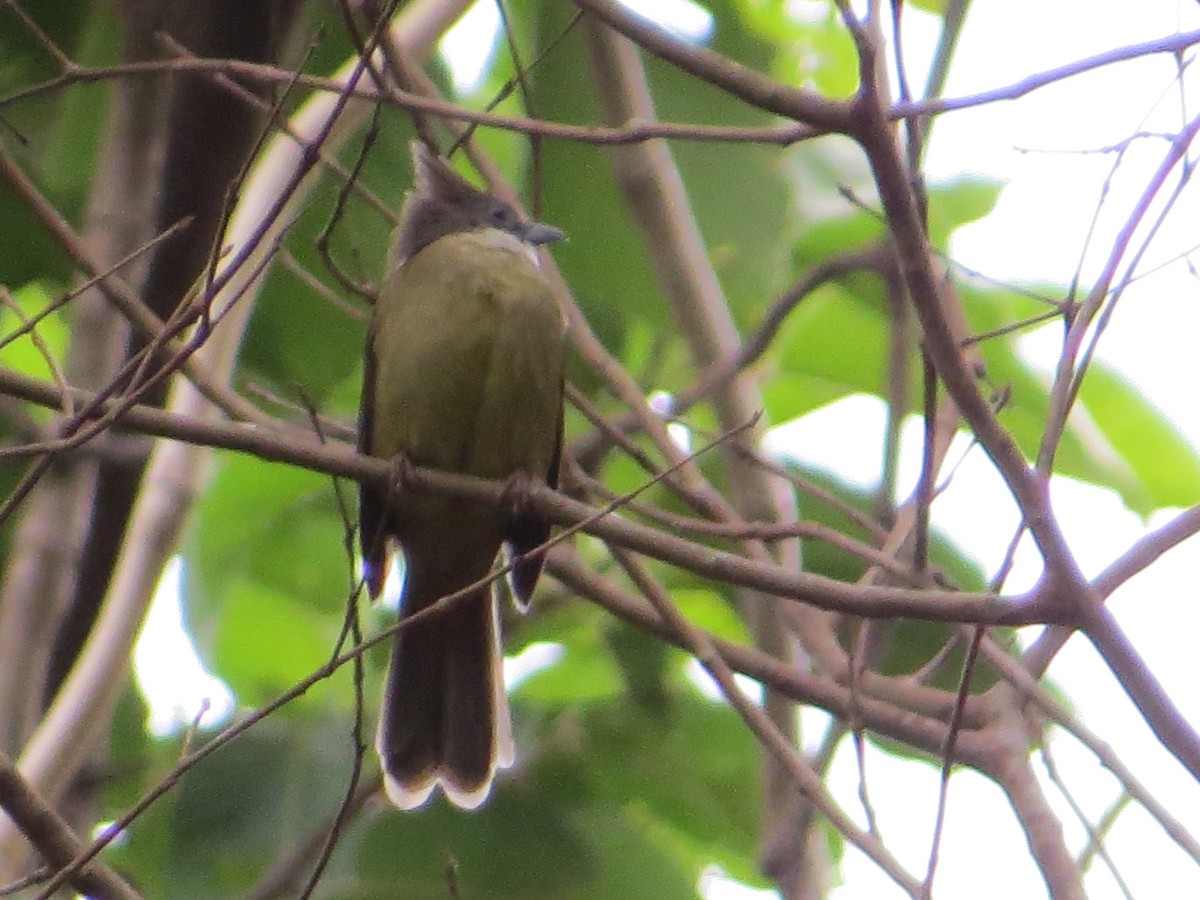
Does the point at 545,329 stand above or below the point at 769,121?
below

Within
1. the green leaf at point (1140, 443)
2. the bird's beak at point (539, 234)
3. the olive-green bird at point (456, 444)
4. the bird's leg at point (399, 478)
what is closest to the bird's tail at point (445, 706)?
the olive-green bird at point (456, 444)

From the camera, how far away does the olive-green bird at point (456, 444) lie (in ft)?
11.8

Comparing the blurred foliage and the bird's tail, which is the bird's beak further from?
the bird's tail

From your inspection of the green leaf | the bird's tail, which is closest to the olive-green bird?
the bird's tail

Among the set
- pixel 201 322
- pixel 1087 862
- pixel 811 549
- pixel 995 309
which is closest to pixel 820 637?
pixel 811 549

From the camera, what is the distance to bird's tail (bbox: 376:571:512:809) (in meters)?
3.70

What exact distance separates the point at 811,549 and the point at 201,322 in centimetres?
170

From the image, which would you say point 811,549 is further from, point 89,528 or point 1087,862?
point 89,528

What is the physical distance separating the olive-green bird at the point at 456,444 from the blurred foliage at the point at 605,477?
113mm

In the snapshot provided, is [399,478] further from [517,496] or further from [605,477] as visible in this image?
[605,477]

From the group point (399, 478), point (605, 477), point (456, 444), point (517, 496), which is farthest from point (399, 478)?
point (605, 477)

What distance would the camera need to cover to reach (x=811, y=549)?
12.6 ft

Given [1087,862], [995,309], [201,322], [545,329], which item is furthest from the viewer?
[995,309]

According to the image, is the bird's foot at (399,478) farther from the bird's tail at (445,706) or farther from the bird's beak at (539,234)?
the bird's beak at (539,234)
